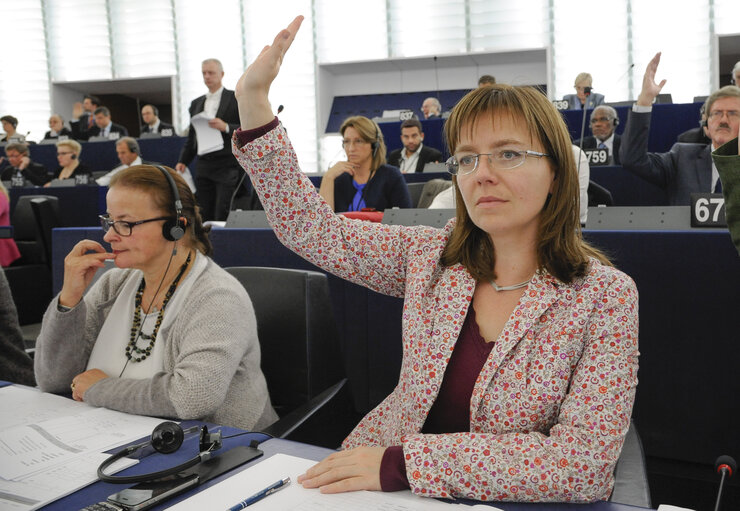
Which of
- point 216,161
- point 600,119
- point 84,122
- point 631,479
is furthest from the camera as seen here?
point 84,122

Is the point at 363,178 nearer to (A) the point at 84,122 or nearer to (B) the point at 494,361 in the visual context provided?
(B) the point at 494,361

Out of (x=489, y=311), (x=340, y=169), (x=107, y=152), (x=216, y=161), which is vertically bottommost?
(x=489, y=311)

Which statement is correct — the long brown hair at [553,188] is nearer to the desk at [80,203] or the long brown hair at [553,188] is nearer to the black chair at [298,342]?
the black chair at [298,342]

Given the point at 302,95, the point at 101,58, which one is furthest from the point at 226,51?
the point at 101,58

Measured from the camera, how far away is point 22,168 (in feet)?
23.3

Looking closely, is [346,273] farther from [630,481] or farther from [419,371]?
[630,481]

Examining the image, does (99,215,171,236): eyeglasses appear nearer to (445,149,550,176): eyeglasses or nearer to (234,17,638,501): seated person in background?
(234,17,638,501): seated person in background

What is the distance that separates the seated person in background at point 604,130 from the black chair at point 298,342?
4153 mm

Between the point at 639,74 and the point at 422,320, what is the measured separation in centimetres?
912

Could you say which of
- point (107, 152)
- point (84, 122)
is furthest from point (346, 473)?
point (84, 122)

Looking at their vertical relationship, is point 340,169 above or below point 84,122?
below

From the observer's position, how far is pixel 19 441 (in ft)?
3.32

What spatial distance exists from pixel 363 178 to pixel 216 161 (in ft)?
5.88

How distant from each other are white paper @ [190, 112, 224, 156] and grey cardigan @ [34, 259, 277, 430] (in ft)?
11.6
